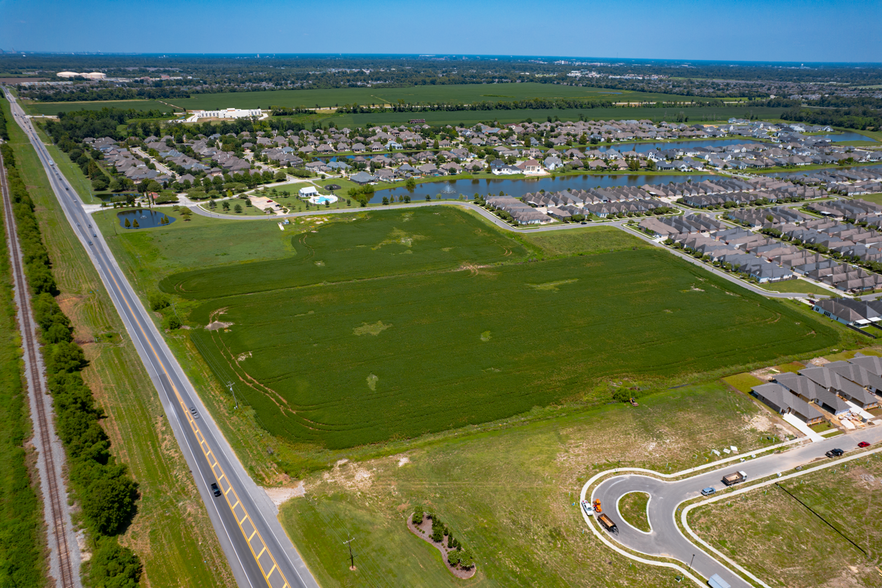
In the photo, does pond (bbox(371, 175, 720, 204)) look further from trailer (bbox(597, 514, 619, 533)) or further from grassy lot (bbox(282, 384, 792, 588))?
trailer (bbox(597, 514, 619, 533))

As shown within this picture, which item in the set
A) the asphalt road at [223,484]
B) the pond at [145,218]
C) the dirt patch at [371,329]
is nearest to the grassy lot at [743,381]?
the dirt patch at [371,329]

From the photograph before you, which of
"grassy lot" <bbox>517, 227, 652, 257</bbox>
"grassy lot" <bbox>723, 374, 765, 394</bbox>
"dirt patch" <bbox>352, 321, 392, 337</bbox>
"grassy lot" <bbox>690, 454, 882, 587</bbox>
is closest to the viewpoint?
"grassy lot" <bbox>690, 454, 882, 587</bbox>

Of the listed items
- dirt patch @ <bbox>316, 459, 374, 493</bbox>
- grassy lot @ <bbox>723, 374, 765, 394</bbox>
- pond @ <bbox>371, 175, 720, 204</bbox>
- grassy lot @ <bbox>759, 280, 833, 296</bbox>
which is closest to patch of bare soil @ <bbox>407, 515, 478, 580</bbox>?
dirt patch @ <bbox>316, 459, 374, 493</bbox>

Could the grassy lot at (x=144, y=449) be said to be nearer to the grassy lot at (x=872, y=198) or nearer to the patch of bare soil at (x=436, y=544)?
the patch of bare soil at (x=436, y=544)

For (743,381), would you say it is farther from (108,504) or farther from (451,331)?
(108,504)

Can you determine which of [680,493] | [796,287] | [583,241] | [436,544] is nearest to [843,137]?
[796,287]

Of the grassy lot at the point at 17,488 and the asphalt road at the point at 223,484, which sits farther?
the asphalt road at the point at 223,484

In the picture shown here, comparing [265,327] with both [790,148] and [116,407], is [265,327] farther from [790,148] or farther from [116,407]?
[790,148]
